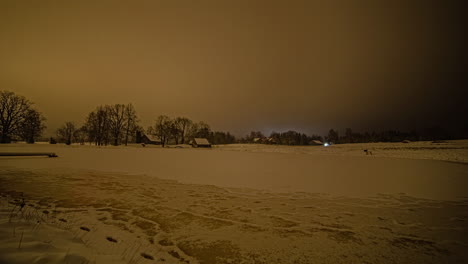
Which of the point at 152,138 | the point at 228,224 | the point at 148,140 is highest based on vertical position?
the point at 152,138

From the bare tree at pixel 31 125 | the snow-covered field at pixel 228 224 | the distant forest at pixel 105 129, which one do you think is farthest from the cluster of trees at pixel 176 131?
the snow-covered field at pixel 228 224

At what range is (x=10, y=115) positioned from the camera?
138 ft

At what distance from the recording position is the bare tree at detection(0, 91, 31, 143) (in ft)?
136

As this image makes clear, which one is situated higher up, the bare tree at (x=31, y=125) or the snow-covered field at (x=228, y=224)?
the bare tree at (x=31, y=125)

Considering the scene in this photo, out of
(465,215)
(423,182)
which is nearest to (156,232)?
(465,215)

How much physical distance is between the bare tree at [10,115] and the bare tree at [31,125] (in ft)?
2.92

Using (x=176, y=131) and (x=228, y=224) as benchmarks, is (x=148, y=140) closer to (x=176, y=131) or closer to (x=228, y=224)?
(x=176, y=131)

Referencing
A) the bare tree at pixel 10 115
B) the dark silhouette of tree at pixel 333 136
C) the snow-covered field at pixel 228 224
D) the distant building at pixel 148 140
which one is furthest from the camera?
the dark silhouette of tree at pixel 333 136

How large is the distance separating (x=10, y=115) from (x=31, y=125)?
7.30 metres

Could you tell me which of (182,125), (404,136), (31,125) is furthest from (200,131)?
(404,136)

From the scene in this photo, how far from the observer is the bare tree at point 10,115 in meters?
41.4

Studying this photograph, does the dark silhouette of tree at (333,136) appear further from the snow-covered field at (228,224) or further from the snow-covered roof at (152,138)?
the snow-covered field at (228,224)

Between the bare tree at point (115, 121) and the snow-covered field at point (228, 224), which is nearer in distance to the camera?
the snow-covered field at point (228, 224)

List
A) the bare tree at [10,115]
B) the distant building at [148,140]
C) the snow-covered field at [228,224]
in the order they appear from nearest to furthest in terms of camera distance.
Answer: the snow-covered field at [228,224]
the bare tree at [10,115]
the distant building at [148,140]
